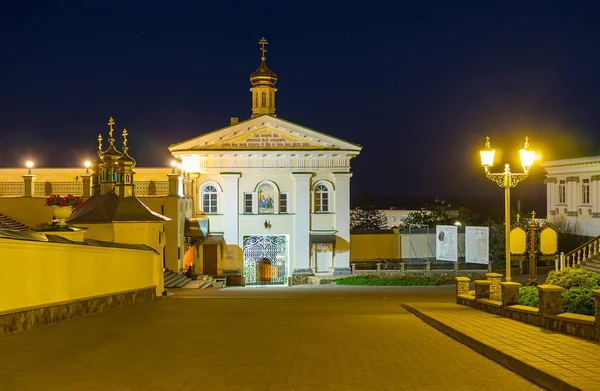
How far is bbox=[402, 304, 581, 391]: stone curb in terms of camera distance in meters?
9.00

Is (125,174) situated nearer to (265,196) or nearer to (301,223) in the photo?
(265,196)

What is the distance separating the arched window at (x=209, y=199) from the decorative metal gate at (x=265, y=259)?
7.90 ft

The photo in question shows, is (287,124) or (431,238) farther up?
(287,124)

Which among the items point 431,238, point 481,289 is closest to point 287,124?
point 431,238

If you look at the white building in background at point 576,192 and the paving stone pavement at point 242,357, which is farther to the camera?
Result: the white building in background at point 576,192

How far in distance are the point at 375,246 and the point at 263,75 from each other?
38.8ft

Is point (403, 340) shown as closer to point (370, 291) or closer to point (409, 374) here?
point (409, 374)

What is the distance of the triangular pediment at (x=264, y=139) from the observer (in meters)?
45.2

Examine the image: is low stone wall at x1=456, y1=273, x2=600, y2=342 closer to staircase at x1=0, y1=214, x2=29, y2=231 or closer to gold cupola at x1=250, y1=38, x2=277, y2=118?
staircase at x1=0, y1=214, x2=29, y2=231

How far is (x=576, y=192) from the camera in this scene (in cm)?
4675

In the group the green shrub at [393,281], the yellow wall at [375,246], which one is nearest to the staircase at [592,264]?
the green shrub at [393,281]

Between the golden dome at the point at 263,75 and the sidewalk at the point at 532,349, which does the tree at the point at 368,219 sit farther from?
the sidewalk at the point at 532,349

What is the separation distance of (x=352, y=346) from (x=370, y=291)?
2386cm

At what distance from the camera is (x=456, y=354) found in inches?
459
